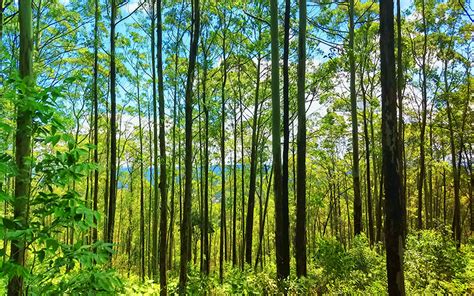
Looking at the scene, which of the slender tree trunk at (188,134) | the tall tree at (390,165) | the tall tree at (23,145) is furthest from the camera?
the slender tree trunk at (188,134)

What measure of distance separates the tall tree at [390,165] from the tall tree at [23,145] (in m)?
4.94

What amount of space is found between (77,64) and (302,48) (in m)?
12.4

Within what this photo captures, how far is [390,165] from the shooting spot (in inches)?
223

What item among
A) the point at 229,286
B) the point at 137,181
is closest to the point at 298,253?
the point at 229,286

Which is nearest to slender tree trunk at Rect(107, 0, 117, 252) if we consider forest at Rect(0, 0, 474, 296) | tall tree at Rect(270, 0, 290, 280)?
forest at Rect(0, 0, 474, 296)

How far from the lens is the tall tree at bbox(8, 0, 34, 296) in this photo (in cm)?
201

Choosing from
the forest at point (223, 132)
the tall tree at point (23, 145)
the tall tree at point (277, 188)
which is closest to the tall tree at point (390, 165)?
the forest at point (223, 132)

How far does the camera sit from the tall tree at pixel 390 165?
553 cm

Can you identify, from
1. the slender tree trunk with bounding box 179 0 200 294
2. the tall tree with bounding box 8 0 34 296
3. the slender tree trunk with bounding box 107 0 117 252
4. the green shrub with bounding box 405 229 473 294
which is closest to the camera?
the tall tree with bounding box 8 0 34 296

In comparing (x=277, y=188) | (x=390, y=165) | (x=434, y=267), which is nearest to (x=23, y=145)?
(x=390, y=165)

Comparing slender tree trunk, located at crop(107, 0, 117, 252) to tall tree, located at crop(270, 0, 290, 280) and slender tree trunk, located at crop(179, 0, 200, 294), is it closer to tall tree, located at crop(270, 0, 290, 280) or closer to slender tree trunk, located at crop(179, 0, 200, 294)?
slender tree trunk, located at crop(179, 0, 200, 294)

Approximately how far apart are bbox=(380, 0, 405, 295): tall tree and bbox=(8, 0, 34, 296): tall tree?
494cm

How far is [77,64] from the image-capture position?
1712cm

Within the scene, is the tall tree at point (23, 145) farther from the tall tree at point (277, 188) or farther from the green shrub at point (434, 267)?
the green shrub at point (434, 267)
